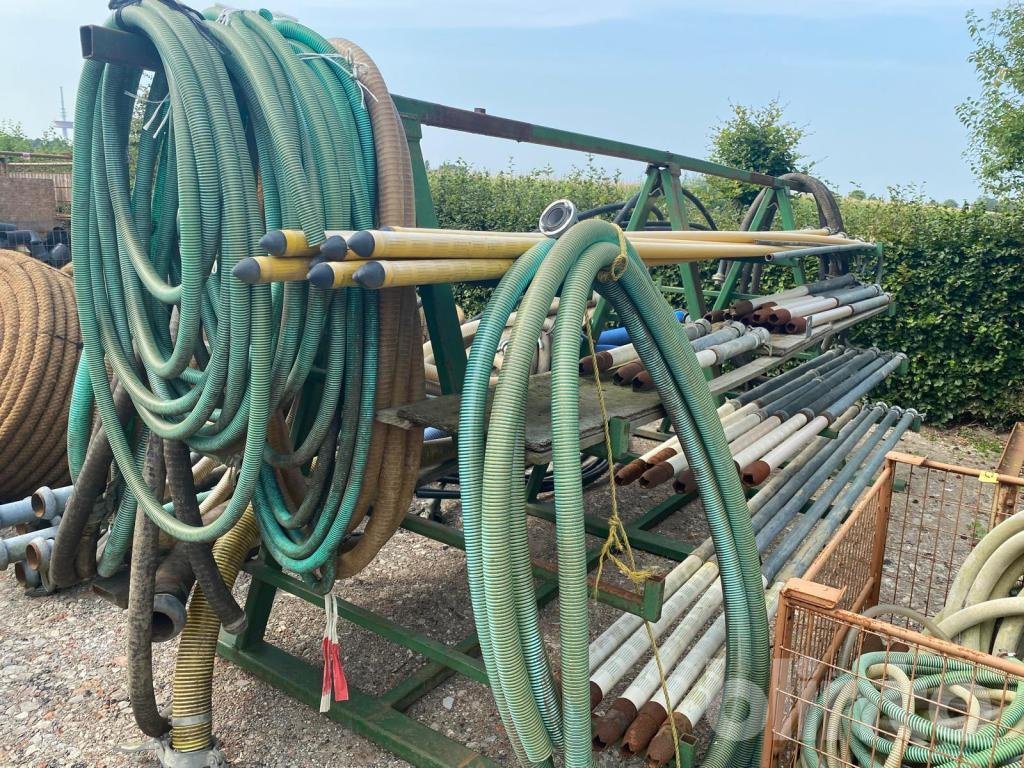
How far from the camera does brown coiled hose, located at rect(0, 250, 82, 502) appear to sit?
3965mm

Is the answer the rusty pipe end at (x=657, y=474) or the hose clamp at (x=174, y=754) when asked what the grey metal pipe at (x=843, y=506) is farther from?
the hose clamp at (x=174, y=754)

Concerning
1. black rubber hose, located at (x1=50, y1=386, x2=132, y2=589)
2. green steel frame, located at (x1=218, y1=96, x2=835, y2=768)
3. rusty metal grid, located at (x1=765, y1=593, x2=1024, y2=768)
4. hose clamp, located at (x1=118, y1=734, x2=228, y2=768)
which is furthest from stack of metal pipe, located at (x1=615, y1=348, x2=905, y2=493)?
black rubber hose, located at (x1=50, y1=386, x2=132, y2=589)

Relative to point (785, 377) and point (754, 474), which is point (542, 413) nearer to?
point (754, 474)

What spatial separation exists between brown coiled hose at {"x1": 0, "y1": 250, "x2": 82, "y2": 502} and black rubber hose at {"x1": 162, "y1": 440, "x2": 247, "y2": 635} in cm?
221

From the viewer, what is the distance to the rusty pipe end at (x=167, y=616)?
2.37 metres

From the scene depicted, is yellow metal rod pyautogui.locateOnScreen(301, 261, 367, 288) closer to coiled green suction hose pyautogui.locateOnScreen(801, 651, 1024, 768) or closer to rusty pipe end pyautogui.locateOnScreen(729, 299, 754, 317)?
coiled green suction hose pyautogui.locateOnScreen(801, 651, 1024, 768)

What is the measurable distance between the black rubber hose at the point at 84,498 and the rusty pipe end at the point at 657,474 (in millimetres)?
1699

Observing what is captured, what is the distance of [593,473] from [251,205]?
3355 mm

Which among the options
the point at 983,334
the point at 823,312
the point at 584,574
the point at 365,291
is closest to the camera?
the point at 584,574

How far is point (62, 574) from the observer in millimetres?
2779

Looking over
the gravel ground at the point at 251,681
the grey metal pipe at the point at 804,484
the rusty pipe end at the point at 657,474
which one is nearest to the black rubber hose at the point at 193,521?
the gravel ground at the point at 251,681

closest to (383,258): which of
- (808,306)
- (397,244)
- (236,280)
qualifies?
(397,244)

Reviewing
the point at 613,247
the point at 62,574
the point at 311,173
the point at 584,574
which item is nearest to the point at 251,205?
the point at 311,173

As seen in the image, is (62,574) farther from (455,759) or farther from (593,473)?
(593,473)
